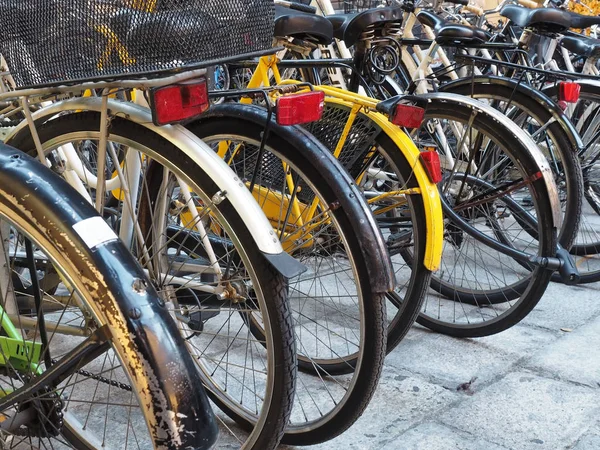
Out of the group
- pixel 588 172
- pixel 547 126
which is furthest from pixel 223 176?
pixel 588 172

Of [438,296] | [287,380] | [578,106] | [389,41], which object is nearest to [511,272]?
[438,296]

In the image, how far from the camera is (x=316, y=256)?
8.94ft

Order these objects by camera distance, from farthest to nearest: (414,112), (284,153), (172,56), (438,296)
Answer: (438,296), (414,112), (284,153), (172,56)

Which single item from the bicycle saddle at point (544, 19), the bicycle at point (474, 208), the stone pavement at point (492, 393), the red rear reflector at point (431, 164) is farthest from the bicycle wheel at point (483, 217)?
the bicycle saddle at point (544, 19)

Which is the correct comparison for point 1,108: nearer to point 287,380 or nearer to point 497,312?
point 287,380

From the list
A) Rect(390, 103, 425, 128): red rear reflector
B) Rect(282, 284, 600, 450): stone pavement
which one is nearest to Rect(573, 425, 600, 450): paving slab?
Rect(282, 284, 600, 450): stone pavement

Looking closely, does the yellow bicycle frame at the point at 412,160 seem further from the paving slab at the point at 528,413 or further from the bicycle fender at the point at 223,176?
the bicycle fender at the point at 223,176

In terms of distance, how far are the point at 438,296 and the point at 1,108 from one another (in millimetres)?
2064

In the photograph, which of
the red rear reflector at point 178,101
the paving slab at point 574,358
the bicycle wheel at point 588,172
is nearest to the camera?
the red rear reflector at point 178,101

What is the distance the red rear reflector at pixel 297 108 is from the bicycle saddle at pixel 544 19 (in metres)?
1.86

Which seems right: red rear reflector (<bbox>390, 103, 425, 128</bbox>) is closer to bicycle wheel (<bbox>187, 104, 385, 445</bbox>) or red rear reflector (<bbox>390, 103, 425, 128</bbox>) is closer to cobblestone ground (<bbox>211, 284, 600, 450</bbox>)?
bicycle wheel (<bbox>187, 104, 385, 445</bbox>)

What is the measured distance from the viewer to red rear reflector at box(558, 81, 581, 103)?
335 cm

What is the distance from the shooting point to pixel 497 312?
3.28 meters

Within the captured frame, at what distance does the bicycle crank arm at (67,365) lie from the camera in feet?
3.97
